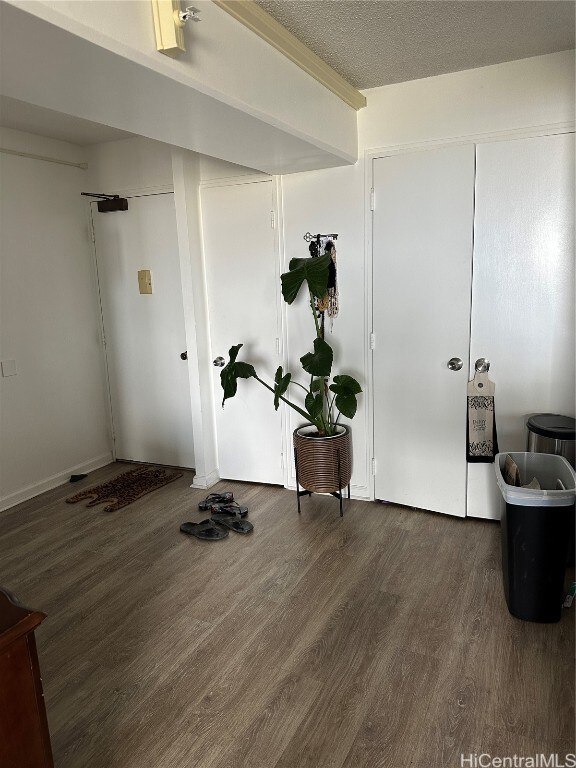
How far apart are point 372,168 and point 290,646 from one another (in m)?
2.57

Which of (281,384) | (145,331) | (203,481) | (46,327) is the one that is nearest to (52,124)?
(46,327)

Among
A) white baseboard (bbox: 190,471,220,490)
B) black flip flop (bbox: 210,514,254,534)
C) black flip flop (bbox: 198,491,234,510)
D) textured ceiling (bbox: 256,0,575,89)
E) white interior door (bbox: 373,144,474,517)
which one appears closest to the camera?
textured ceiling (bbox: 256,0,575,89)

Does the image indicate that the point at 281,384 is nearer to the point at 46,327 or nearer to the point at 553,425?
the point at 553,425

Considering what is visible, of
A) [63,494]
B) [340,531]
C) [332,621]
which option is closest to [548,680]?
[332,621]

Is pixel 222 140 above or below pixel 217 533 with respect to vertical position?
above

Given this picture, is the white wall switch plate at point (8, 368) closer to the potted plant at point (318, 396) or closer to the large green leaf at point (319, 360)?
the potted plant at point (318, 396)

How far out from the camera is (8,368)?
12.5 ft

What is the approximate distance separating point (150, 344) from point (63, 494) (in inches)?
50.7

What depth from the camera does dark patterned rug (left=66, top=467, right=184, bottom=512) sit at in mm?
3822

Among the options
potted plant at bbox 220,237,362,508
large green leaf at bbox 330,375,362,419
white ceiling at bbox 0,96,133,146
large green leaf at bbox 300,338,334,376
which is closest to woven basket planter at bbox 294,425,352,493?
potted plant at bbox 220,237,362,508

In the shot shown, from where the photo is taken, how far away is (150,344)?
14.3 ft

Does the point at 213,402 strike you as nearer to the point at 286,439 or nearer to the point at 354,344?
the point at 286,439

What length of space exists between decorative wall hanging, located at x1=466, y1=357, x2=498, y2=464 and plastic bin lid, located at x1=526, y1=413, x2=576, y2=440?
0.81 feet

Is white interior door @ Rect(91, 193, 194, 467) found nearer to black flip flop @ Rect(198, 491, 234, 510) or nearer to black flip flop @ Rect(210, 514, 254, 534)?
black flip flop @ Rect(198, 491, 234, 510)
